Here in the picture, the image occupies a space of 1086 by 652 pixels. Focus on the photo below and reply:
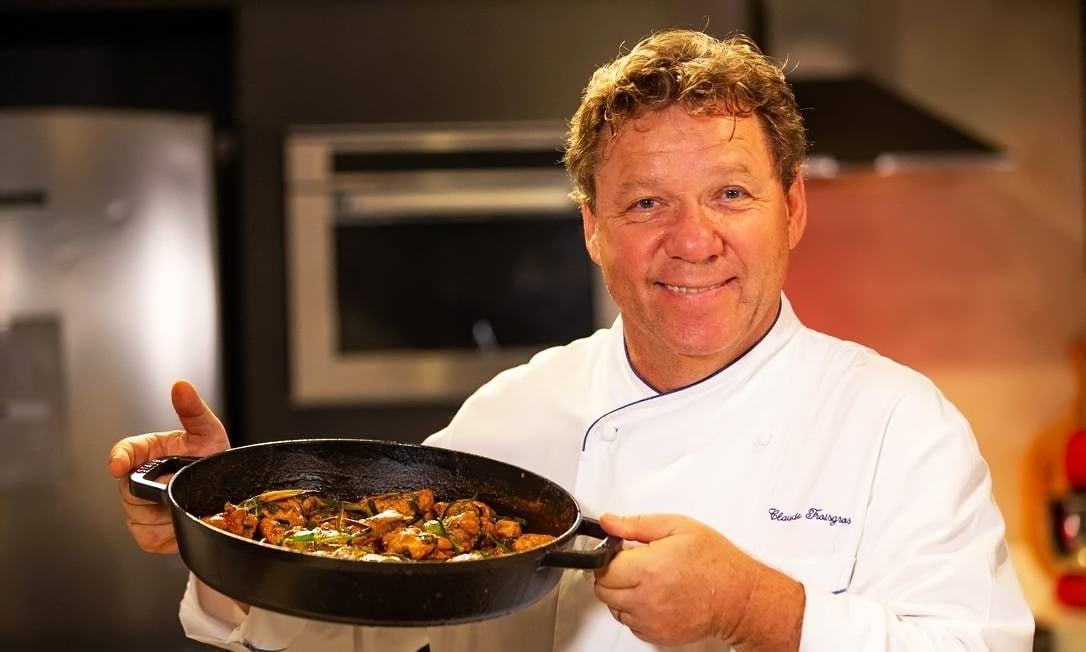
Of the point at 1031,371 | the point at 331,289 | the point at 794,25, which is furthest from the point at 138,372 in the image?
the point at 1031,371

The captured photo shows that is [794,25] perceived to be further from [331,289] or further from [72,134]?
[72,134]

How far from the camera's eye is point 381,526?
1.18m

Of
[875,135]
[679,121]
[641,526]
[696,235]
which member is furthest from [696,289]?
[875,135]

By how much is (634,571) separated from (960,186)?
2.42 meters

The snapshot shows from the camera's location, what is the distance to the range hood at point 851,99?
8.58 feet

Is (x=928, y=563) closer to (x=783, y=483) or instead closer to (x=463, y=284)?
(x=783, y=483)

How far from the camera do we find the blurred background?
9.49ft

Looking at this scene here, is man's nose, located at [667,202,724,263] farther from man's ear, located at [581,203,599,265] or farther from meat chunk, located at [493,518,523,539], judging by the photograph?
meat chunk, located at [493,518,523,539]

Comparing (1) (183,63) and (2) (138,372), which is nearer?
(2) (138,372)

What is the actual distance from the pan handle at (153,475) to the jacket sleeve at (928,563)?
25.2 inches

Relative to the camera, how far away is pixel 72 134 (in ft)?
9.45

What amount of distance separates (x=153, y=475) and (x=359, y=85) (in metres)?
2.07

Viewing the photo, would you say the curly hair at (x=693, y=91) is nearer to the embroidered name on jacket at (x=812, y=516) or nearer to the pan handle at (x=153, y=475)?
the embroidered name on jacket at (x=812, y=516)

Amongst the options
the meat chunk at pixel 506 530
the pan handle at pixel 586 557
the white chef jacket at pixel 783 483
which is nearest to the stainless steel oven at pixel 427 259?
the white chef jacket at pixel 783 483
